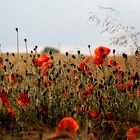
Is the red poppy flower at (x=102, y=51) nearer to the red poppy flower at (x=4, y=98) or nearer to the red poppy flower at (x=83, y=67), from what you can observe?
the red poppy flower at (x=83, y=67)

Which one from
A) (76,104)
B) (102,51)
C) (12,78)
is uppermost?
(102,51)

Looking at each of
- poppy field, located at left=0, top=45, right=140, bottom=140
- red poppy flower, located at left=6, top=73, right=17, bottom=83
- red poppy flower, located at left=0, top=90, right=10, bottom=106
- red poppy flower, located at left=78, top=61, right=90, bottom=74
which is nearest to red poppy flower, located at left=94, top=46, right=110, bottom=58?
poppy field, located at left=0, top=45, right=140, bottom=140

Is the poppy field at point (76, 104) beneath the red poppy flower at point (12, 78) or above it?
beneath

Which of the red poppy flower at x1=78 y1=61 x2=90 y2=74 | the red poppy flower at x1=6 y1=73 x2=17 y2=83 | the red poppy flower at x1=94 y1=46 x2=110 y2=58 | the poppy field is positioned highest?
the red poppy flower at x1=94 y1=46 x2=110 y2=58

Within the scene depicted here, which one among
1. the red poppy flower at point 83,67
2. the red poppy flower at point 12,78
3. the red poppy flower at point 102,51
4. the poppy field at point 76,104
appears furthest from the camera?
the red poppy flower at point 12,78

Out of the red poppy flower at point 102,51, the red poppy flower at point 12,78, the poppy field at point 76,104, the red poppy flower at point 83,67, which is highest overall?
the red poppy flower at point 102,51

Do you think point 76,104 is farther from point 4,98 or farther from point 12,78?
point 12,78

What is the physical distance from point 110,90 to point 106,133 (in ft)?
2.37

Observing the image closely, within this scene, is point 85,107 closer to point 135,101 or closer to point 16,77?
point 135,101

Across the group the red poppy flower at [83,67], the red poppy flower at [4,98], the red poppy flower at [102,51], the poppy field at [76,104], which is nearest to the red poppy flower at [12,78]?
the poppy field at [76,104]

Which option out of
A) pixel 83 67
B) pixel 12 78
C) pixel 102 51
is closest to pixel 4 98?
pixel 12 78

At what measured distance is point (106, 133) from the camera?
4027 millimetres

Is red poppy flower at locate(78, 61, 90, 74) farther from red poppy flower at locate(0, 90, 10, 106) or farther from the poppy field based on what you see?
red poppy flower at locate(0, 90, 10, 106)

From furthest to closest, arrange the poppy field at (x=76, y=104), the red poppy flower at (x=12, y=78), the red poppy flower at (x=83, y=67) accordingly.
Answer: the red poppy flower at (x=12, y=78) < the red poppy flower at (x=83, y=67) < the poppy field at (x=76, y=104)
